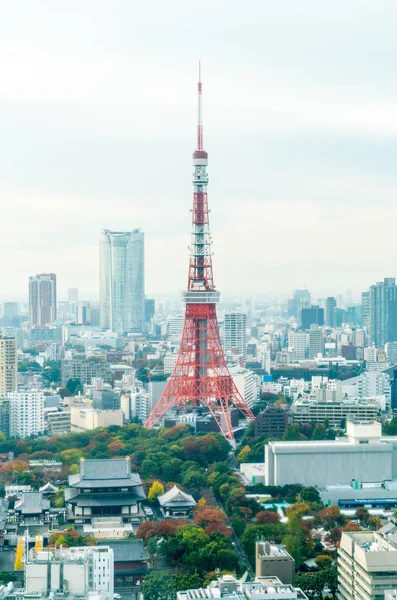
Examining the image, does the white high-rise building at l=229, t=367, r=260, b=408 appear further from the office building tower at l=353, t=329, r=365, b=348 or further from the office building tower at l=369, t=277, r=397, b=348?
the office building tower at l=369, t=277, r=397, b=348

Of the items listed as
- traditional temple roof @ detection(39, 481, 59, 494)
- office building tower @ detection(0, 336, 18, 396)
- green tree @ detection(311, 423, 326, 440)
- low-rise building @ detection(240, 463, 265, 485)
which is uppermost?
office building tower @ detection(0, 336, 18, 396)

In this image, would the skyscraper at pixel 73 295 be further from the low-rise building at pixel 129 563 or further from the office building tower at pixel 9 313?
the low-rise building at pixel 129 563

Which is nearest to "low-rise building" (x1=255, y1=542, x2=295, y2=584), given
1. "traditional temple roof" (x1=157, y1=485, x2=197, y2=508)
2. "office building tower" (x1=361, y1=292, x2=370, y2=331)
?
"traditional temple roof" (x1=157, y1=485, x2=197, y2=508)

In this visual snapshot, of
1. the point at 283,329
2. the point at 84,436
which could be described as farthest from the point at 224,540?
the point at 283,329

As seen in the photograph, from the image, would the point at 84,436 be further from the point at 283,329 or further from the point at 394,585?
the point at 283,329

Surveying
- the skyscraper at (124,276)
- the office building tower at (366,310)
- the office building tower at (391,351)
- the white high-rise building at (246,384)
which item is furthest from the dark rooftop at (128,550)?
the skyscraper at (124,276)

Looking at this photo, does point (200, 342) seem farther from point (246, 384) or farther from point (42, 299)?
point (42, 299)

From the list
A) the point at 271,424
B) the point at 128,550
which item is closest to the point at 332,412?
the point at 271,424
